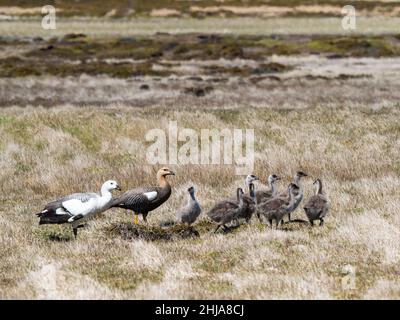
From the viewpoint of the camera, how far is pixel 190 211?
13.0 metres

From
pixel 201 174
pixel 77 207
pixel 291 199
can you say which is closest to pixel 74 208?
pixel 77 207

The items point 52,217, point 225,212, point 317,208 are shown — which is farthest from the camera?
point 225,212

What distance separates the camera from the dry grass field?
1009 centimetres

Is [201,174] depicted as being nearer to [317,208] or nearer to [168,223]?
[168,223]

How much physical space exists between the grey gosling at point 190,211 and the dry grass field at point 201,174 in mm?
396

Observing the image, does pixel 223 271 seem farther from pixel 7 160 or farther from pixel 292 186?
pixel 7 160

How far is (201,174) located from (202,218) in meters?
4.61

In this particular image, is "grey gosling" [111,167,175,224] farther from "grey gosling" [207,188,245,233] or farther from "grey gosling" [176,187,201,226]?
"grey gosling" [207,188,245,233]

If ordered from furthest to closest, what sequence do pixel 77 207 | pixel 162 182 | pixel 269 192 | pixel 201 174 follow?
pixel 201 174
pixel 269 192
pixel 162 182
pixel 77 207

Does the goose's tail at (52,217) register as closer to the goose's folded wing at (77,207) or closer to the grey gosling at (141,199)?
the goose's folded wing at (77,207)

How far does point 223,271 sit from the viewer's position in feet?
34.8

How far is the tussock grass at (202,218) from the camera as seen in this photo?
9.87m

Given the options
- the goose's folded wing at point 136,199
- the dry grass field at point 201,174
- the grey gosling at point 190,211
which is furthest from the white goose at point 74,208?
the grey gosling at point 190,211
